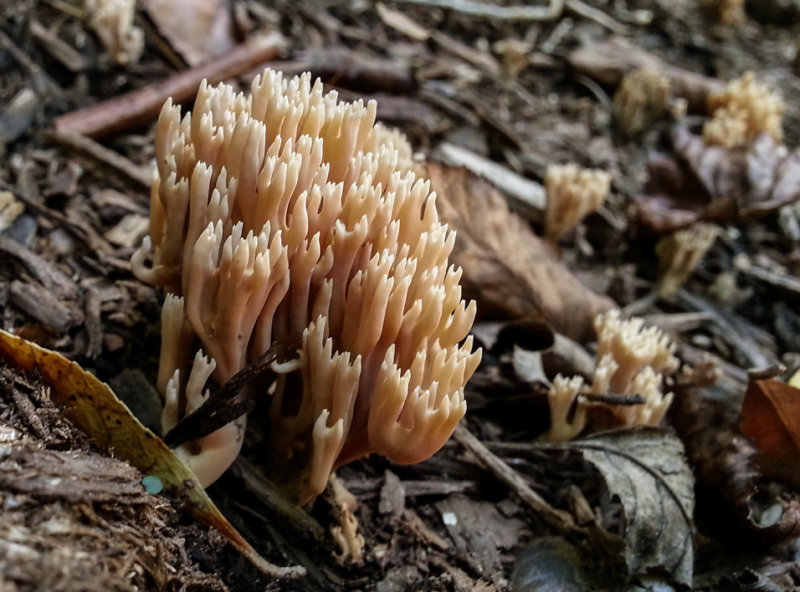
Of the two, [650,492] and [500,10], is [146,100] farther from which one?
[500,10]

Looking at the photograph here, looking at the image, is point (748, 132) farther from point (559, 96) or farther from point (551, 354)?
point (551, 354)

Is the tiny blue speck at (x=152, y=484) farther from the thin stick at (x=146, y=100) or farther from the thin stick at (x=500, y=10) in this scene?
the thin stick at (x=500, y=10)

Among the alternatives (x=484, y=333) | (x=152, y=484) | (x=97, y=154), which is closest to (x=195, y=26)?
(x=97, y=154)

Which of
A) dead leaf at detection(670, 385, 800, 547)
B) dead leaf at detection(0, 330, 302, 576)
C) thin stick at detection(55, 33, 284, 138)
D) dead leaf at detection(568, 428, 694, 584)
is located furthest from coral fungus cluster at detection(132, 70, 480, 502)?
thin stick at detection(55, 33, 284, 138)

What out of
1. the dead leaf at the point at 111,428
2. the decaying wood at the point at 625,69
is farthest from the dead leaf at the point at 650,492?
the decaying wood at the point at 625,69

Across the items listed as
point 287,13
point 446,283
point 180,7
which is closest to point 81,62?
point 180,7

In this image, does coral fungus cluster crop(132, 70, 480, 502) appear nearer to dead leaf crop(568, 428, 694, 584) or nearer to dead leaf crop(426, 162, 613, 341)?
dead leaf crop(568, 428, 694, 584)
